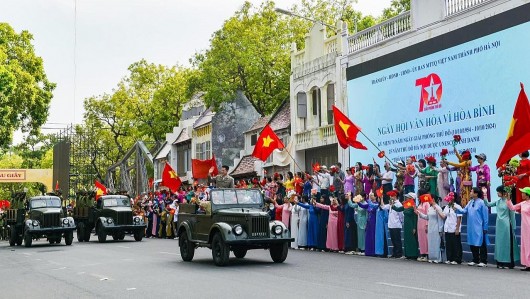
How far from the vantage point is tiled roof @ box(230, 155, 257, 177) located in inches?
1944

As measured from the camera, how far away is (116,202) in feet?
105

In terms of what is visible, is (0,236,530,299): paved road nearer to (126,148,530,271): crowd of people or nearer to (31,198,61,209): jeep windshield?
(126,148,530,271): crowd of people

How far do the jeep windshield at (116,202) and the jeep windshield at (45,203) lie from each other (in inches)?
79.8

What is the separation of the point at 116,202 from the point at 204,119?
30.0 meters

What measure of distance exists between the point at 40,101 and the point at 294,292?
37.9m

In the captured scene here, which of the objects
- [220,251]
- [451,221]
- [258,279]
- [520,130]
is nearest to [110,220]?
[220,251]

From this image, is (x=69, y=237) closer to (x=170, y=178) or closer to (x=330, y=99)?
(x=170, y=178)

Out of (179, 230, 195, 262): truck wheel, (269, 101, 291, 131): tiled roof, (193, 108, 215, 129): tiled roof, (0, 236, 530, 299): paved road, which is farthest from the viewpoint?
(193, 108, 215, 129): tiled roof

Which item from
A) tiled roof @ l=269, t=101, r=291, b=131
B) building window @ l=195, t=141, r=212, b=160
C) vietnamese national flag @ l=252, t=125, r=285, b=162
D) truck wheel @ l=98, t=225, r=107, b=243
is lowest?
truck wheel @ l=98, t=225, r=107, b=243

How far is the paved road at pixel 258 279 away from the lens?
11.9 metres

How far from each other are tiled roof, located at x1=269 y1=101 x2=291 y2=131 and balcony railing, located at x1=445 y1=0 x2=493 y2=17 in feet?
61.1

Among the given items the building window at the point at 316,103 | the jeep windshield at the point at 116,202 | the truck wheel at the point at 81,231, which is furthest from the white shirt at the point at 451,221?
the truck wheel at the point at 81,231

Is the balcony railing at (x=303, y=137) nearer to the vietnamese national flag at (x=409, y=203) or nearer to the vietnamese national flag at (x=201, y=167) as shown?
the vietnamese national flag at (x=201, y=167)

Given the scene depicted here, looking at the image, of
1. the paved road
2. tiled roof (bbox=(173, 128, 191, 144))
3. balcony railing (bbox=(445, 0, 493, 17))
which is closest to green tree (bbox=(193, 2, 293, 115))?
tiled roof (bbox=(173, 128, 191, 144))
